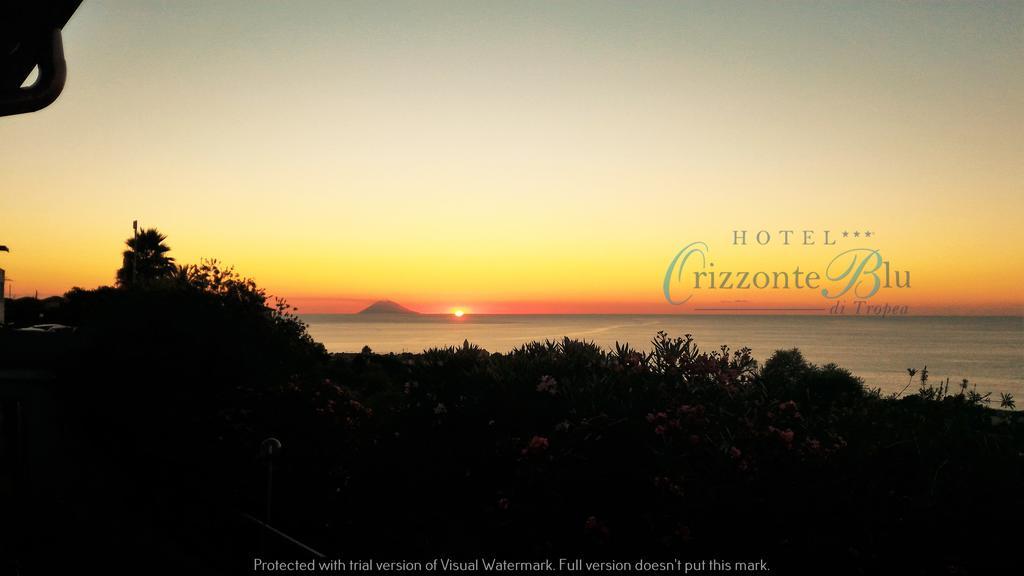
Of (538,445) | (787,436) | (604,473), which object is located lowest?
(604,473)

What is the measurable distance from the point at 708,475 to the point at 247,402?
10.9m

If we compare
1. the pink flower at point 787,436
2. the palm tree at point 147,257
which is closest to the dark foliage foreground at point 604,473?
the pink flower at point 787,436

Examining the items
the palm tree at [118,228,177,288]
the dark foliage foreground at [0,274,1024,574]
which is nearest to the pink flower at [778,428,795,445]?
the dark foliage foreground at [0,274,1024,574]

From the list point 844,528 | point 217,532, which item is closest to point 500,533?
point 844,528

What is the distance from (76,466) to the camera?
18.3 meters

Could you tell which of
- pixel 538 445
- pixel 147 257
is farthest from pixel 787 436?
pixel 147 257

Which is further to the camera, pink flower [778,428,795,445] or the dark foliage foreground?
pink flower [778,428,795,445]

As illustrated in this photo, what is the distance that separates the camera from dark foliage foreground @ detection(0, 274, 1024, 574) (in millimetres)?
7926

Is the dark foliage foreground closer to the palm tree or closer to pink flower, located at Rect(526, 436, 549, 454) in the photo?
pink flower, located at Rect(526, 436, 549, 454)

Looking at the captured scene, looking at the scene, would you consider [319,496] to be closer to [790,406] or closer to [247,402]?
[247,402]

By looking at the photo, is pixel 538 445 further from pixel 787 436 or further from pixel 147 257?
pixel 147 257

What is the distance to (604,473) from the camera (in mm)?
9055

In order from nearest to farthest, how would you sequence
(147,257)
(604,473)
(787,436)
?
(787,436) < (604,473) < (147,257)

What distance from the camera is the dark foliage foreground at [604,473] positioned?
312 inches
